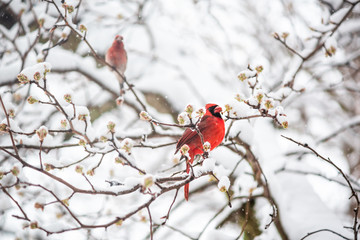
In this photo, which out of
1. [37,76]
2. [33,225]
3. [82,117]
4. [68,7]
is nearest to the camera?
[33,225]

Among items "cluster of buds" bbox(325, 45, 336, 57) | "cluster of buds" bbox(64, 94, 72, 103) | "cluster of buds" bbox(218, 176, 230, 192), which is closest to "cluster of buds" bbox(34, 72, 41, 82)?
"cluster of buds" bbox(64, 94, 72, 103)

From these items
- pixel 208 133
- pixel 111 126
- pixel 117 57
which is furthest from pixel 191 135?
pixel 117 57

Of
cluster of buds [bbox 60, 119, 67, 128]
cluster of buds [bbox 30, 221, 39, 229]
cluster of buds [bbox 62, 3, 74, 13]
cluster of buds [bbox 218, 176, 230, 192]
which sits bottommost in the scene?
Result: cluster of buds [bbox 30, 221, 39, 229]

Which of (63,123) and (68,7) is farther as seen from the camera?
(68,7)

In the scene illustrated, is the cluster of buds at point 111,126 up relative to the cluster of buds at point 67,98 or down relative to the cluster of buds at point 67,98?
down

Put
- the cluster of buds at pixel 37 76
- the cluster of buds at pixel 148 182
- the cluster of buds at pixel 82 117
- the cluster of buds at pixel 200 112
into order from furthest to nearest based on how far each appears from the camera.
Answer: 1. the cluster of buds at pixel 82 117
2. the cluster of buds at pixel 37 76
3. the cluster of buds at pixel 200 112
4. the cluster of buds at pixel 148 182

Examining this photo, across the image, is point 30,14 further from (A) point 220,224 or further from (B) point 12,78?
(A) point 220,224

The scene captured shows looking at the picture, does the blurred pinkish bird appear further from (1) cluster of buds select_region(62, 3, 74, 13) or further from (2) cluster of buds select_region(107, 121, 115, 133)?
(2) cluster of buds select_region(107, 121, 115, 133)

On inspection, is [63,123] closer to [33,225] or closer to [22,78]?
[22,78]

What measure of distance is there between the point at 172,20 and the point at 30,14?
4.41 metres

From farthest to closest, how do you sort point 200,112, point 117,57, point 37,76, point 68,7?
point 117,57, point 68,7, point 37,76, point 200,112

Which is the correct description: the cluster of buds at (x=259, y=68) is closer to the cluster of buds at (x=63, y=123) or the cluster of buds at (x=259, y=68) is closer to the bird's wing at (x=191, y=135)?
the bird's wing at (x=191, y=135)

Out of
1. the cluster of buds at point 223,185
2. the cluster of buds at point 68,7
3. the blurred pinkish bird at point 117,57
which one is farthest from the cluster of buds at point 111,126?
the blurred pinkish bird at point 117,57

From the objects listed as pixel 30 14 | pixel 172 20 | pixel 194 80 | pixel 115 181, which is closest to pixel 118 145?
pixel 115 181
